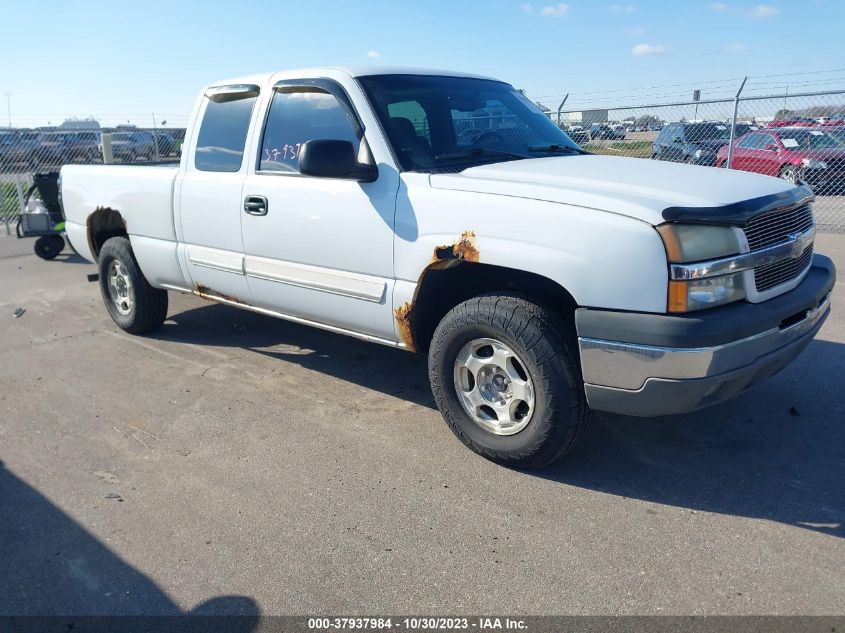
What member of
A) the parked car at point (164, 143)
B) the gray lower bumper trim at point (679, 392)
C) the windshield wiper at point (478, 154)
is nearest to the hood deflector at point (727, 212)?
the gray lower bumper trim at point (679, 392)

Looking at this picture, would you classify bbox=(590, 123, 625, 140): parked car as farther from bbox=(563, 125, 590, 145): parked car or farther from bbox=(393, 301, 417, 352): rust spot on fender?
bbox=(393, 301, 417, 352): rust spot on fender

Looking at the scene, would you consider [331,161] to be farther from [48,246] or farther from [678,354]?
[48,246]

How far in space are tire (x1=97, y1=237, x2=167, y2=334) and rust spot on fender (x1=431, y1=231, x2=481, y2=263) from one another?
3220mm

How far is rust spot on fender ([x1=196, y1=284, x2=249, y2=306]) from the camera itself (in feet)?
16.4

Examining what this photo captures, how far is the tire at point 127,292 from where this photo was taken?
5759mm

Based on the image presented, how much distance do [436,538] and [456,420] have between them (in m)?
0.82

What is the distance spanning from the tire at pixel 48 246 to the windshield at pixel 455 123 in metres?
A: 7.70

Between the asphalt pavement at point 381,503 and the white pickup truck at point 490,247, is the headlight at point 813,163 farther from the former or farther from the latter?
the white pickup truck at point 490,247

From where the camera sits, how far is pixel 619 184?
333 centimetres

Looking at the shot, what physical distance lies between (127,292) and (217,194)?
1804 millimetres

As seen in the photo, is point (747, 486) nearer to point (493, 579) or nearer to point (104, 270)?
point (493, 579)

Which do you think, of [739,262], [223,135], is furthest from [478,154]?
[223,135]

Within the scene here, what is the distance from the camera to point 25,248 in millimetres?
11133

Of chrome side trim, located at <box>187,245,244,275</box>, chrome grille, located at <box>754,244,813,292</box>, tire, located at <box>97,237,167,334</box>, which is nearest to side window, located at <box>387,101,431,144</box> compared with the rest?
chrome side trim, located at <box>187,245,244,275</box>
